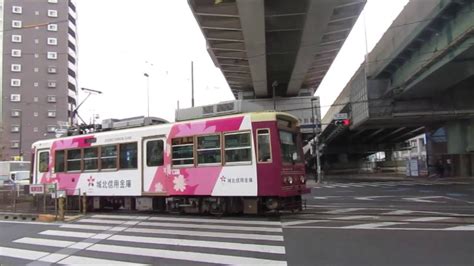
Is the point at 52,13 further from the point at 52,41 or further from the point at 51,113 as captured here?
the point at 51,113

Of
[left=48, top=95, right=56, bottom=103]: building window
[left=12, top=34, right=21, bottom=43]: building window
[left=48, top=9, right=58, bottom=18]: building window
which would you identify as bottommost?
[left=48, top=95, right=56, bottom=103]: building window

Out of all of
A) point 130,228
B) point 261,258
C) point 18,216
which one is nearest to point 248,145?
point 130,228

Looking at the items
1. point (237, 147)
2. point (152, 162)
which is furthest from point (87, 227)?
point (237, 147)

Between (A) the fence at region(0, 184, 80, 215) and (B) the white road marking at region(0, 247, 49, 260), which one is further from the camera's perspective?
(A) the fence at region(0, 184, 80, 215)

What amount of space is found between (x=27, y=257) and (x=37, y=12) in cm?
8258

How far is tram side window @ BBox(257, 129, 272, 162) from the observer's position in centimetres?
1385

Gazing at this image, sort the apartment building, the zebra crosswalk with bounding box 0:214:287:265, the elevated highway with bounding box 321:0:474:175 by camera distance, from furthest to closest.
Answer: the apartment building
the elevated highway with bounding box 321:0:474:175
the zebra crosswalk with bounding box 0:214:287:265

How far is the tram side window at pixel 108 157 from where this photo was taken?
693 inches

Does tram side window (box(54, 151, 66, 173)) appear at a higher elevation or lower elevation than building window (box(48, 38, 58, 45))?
lower

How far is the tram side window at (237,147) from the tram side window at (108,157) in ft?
17.0

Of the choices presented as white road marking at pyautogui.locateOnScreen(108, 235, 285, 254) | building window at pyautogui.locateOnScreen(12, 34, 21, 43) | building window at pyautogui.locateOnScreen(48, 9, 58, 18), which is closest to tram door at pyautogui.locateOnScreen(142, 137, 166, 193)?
white road marking at pyautogui.locateOnScreen(108, 235, 285, 254)

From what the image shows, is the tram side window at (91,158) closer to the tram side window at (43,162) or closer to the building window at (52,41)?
the tram side window at (43,162)

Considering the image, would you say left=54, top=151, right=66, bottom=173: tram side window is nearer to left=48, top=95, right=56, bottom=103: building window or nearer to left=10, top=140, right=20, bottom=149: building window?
left=10, top=140, right=20, bottom=149: building window

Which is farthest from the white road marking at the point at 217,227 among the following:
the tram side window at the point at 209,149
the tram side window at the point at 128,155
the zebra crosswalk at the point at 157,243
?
the tram side window at the point at 128,155
